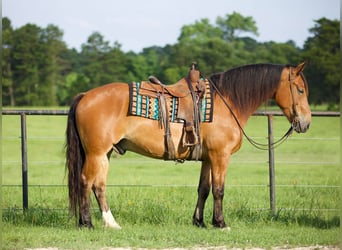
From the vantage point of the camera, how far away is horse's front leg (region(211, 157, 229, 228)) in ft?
19.6

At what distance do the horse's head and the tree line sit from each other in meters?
42.9

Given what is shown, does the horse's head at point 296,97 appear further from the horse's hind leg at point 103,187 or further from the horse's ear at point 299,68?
the horse's hind leg at point 103,187

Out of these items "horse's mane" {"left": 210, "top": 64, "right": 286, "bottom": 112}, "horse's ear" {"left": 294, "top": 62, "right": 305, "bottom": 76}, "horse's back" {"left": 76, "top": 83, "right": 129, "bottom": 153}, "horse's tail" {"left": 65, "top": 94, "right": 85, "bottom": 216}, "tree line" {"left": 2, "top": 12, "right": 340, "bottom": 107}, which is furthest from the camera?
"tree line" {"left": 2, "top": 12, "right": 340, "bottom": 107}

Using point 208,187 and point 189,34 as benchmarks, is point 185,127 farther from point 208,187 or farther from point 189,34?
point 189,34

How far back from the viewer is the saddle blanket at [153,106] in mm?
5859

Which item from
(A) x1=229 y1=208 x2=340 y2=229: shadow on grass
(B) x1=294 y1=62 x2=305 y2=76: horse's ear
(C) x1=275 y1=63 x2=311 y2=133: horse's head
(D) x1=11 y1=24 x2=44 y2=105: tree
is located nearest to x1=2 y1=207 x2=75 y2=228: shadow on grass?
(A) x1=229 y1=208 x2=340 y2=229: shadow on grass

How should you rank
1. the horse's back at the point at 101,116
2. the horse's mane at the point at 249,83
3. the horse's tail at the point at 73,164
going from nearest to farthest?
the horse's back at the point at 101,116
the horse's tail at the point at 73,164
the horse's mane at the point at 249,83

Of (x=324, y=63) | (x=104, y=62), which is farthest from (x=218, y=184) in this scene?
(x=104, y=62)

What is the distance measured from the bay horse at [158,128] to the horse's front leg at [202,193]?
0.04ft

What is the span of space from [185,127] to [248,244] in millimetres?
1567

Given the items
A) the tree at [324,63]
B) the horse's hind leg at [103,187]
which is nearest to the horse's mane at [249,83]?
the horse's hind leg at [103,187]

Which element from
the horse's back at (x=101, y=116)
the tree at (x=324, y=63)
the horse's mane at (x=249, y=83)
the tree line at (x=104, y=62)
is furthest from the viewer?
the tree line at (x=104, y=62)

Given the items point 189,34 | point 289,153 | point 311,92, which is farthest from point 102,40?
point 289,153

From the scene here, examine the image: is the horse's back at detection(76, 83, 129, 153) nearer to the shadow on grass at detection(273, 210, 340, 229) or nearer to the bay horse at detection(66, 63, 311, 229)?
the bay horse at detection(66, 63, 311, 229)
